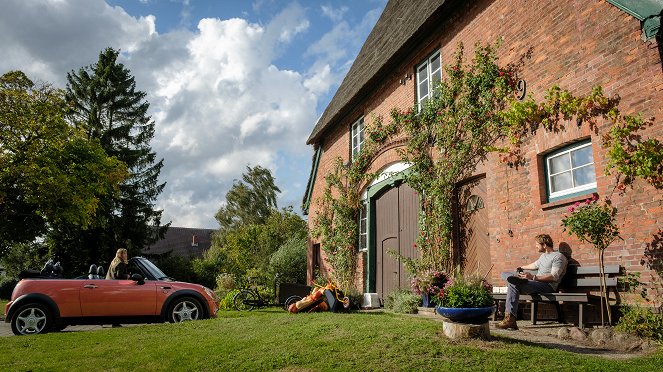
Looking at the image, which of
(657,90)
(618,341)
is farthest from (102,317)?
(657,90)

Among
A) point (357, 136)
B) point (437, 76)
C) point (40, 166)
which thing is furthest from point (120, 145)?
point (437, 76)

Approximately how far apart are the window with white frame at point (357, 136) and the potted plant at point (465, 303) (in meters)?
8.78

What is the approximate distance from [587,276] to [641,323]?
1.04 meters

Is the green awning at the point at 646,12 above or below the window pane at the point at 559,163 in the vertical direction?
above

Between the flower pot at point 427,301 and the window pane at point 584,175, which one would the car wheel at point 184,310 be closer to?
the flower pot at point 427,301

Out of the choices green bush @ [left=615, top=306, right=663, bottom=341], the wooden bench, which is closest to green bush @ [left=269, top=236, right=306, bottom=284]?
the wooden bench

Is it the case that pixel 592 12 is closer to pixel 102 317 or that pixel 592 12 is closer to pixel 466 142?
pixel 466 142

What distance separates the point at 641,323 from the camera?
5.28m

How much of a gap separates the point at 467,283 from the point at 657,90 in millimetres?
3402

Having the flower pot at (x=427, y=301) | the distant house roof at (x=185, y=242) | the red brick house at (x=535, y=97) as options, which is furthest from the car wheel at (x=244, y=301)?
the distant house roof at (x=185, y=242)

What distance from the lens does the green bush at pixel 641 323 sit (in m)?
5.13

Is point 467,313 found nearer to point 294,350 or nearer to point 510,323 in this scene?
point 510,323

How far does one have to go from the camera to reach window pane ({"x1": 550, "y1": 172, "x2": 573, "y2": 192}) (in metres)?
6.88

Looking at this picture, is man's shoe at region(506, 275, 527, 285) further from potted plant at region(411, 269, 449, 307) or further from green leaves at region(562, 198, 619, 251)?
potted plant at region(411, 269, 449, 307)
